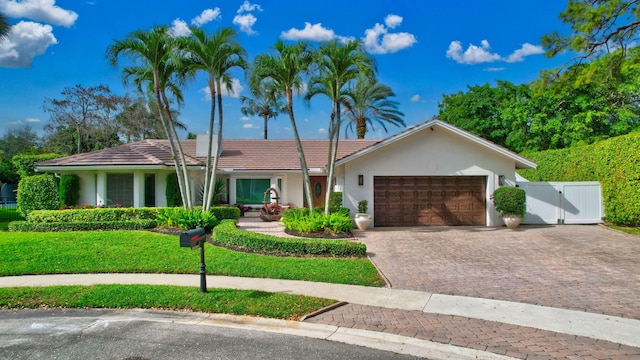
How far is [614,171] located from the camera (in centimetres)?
1575

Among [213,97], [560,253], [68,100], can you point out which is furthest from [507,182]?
[68,100]

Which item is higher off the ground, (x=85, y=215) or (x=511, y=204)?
(x=511, y=204)

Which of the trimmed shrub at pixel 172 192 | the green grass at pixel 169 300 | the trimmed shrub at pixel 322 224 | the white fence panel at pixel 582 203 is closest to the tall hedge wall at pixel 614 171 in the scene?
the white fence panel at pixel 582 203

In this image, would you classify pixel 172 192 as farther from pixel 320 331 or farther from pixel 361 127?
pixel 361 127

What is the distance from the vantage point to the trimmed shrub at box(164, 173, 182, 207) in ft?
64.2

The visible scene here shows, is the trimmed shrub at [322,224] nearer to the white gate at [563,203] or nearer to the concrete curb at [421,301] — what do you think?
the concrete curb at [421,301]

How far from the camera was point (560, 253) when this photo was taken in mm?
11461

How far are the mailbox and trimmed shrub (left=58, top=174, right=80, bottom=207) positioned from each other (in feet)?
47.2

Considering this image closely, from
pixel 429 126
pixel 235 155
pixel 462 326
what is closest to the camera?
pixel 462 326

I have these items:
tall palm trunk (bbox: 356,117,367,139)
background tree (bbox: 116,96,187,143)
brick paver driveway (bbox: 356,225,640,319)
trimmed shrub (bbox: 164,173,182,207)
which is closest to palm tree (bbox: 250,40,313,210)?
brick paver driveway (bbox: 356,225,640,319)

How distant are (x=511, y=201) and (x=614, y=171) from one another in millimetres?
4245

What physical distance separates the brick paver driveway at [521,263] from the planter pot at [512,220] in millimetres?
369

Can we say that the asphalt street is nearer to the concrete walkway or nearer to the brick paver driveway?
the concrete walkway

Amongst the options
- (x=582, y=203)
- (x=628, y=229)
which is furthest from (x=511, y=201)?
(x=628, y=229)
